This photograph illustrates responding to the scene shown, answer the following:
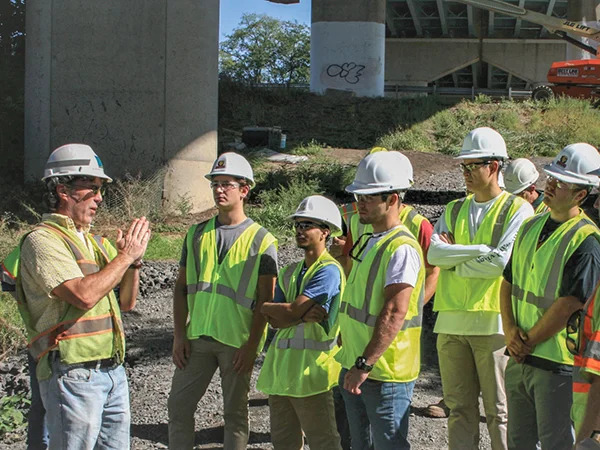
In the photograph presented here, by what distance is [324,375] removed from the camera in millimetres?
4555

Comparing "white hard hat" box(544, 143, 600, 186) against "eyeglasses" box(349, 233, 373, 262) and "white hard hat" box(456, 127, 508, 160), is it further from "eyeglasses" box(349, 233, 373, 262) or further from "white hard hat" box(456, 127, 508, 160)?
"eyeglasses" box(349, 233, 373, 262)

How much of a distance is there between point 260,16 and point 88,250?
205ft

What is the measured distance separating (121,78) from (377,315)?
10.2 metres

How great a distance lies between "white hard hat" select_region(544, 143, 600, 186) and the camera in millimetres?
4066

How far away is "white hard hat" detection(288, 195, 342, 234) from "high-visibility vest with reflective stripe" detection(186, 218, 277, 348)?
1.29 feet

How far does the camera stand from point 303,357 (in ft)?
15.0

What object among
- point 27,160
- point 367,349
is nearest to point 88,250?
point 367,349

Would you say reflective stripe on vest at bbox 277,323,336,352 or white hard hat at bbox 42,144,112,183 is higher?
white hard hat at bbox 42,144,112,183

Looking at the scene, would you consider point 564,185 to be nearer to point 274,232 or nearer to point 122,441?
point 122,441

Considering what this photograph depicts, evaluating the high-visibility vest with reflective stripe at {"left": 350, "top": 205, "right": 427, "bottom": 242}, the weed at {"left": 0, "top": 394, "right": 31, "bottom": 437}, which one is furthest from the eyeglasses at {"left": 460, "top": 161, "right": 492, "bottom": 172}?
the weed at {"left": 0, "top": 394, "right": 31, "bottom": 437}

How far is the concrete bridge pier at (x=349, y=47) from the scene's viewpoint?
87.3ft

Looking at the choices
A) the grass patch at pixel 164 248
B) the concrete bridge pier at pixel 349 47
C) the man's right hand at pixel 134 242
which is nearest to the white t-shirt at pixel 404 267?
the man's right hand at pixel 134 242

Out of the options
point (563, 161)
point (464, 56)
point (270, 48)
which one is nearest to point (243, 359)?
point (563, 161)

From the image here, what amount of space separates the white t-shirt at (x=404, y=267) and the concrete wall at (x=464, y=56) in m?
41.1
